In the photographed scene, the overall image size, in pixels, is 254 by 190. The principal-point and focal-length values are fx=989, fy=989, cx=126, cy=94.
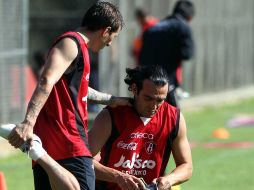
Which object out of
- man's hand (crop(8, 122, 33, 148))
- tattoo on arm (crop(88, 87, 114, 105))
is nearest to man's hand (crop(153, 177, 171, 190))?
tattoo on arm (crop(88, 87, 114, 105))

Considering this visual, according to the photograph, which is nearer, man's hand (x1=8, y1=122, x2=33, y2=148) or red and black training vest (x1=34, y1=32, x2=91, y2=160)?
man's hand (x1=8, y1=122, x2=33, y2=148)

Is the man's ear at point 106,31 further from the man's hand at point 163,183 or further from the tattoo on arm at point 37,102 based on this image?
the man's hand at point 163,183

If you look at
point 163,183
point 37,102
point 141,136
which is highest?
point 37,102

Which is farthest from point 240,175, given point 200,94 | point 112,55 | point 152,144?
point 200,94

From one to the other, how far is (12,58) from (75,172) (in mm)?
8506

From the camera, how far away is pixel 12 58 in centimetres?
1478

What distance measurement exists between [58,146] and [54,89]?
0.37 metres

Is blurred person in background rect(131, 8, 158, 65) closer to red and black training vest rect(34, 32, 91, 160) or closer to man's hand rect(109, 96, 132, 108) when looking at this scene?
man's hand rect(109, 96, 132, 108)

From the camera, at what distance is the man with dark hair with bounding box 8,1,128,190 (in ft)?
20.7

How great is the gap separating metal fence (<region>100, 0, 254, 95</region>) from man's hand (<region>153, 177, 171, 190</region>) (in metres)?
10.9

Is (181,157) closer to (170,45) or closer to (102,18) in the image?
(102,18)

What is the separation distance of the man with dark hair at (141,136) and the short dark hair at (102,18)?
541 mm

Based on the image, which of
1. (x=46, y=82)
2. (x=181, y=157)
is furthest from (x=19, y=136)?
(x=181, y=157)

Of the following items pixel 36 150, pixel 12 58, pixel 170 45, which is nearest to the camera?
pixel 36 150
